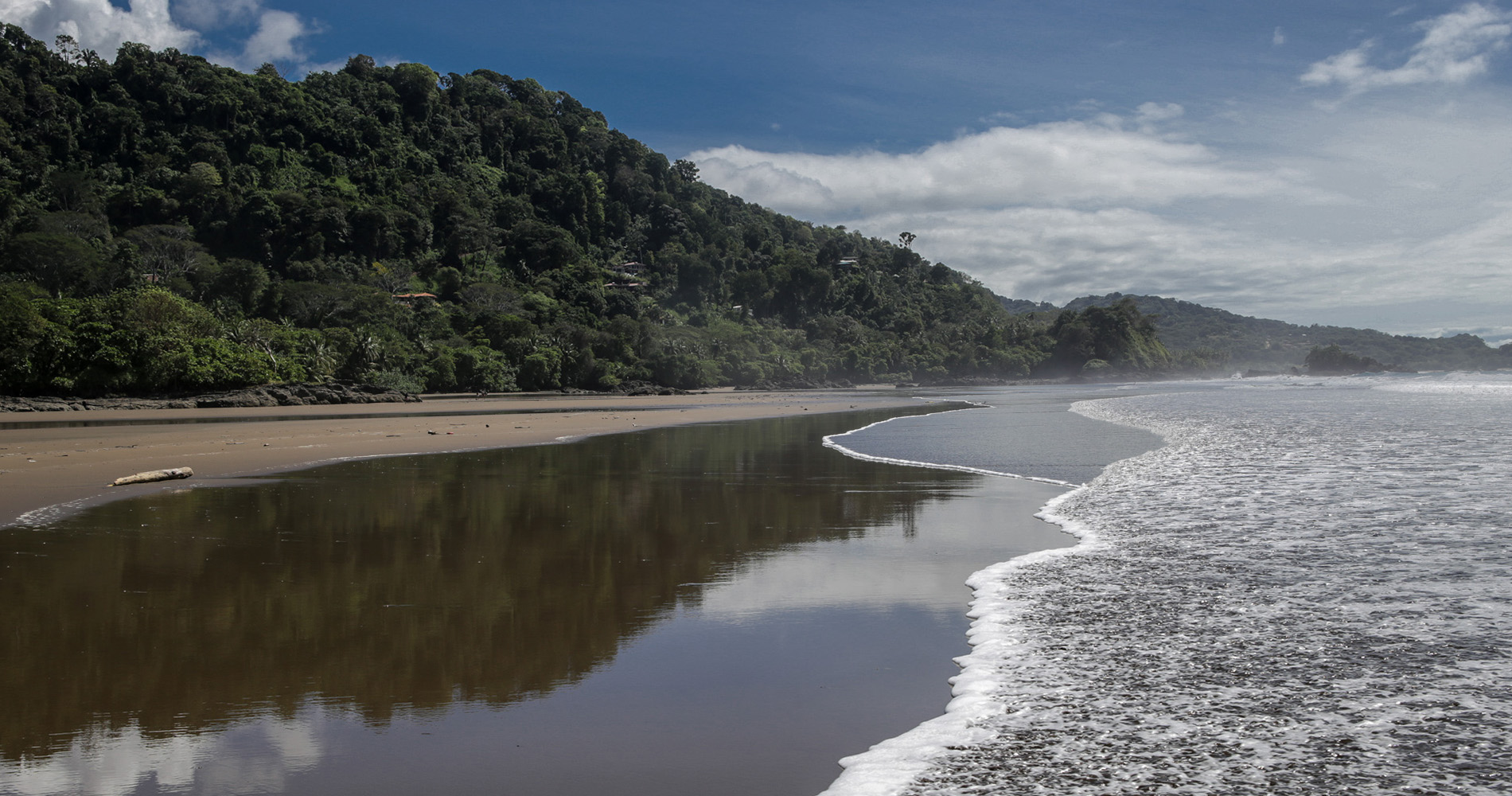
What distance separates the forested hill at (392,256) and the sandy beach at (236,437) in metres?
13.7

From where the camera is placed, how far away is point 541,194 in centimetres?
13288

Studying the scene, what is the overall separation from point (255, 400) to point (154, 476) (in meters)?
35.0

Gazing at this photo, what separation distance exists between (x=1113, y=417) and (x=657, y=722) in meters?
31.8

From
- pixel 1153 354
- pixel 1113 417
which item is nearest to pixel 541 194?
pixel 1113 417

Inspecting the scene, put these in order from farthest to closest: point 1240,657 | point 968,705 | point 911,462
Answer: point 911,462
point 1240,657
point 968,705

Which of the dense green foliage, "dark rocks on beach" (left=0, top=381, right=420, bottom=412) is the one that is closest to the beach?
"dark rocks on beach" (left=0, top=381, right=420, bottom=412)

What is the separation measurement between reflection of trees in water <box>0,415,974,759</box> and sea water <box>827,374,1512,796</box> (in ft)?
7.74

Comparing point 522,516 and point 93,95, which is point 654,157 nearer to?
point 93,95

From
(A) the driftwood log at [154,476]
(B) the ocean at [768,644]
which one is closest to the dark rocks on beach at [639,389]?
(A) the driftwood log at [154,476]

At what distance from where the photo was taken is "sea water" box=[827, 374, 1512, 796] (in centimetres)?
388

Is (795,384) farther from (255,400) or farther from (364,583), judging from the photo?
(364,583)

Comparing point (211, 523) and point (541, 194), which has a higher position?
point (541, 194)

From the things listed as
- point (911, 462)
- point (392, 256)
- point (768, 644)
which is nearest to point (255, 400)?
point (911, 462)

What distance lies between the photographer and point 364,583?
24.7 feet
